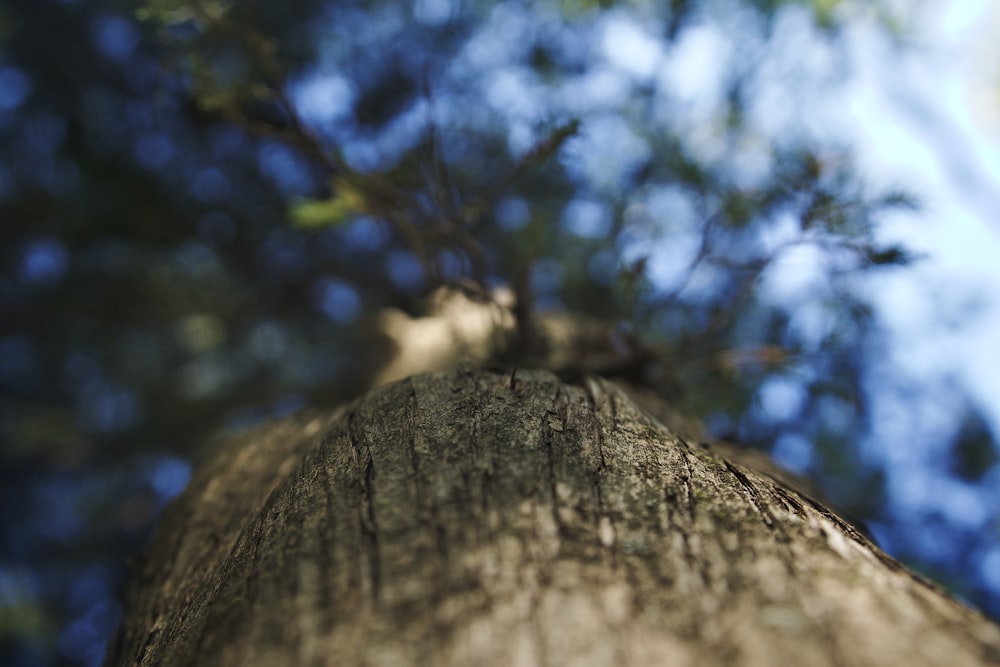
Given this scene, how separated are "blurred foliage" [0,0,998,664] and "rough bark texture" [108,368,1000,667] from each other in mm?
924

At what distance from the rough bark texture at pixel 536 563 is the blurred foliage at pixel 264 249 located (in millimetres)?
924

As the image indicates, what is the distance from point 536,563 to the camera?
71 centimetres

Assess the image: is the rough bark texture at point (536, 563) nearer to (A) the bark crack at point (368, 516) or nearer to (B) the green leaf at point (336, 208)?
(A) the bark crack at point (368, 516)

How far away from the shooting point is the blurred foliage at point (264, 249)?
2.65m

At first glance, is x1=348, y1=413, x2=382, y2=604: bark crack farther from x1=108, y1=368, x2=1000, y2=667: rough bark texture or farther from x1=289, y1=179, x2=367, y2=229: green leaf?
x1=289, y1=179, x2=367, y2=229: green leaf

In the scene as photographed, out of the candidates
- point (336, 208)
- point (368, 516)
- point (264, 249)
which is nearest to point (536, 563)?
point (368, 516)

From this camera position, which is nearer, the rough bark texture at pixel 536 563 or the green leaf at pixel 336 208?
the rough bark texture at pixel 536 563

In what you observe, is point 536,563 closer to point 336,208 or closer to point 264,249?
point 336,208

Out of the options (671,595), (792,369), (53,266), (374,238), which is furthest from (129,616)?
(53,266)

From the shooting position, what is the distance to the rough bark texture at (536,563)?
0.62m

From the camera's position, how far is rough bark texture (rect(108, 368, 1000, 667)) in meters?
0.62

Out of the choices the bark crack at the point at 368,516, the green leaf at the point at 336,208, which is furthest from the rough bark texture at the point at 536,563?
the green leaf at the point at 336,208

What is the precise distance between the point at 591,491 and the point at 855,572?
0.30m

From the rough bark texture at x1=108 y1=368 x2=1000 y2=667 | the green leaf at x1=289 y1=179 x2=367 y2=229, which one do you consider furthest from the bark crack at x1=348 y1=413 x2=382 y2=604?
the green leaf at x1=289 y1=179 x2=367 y2=229
